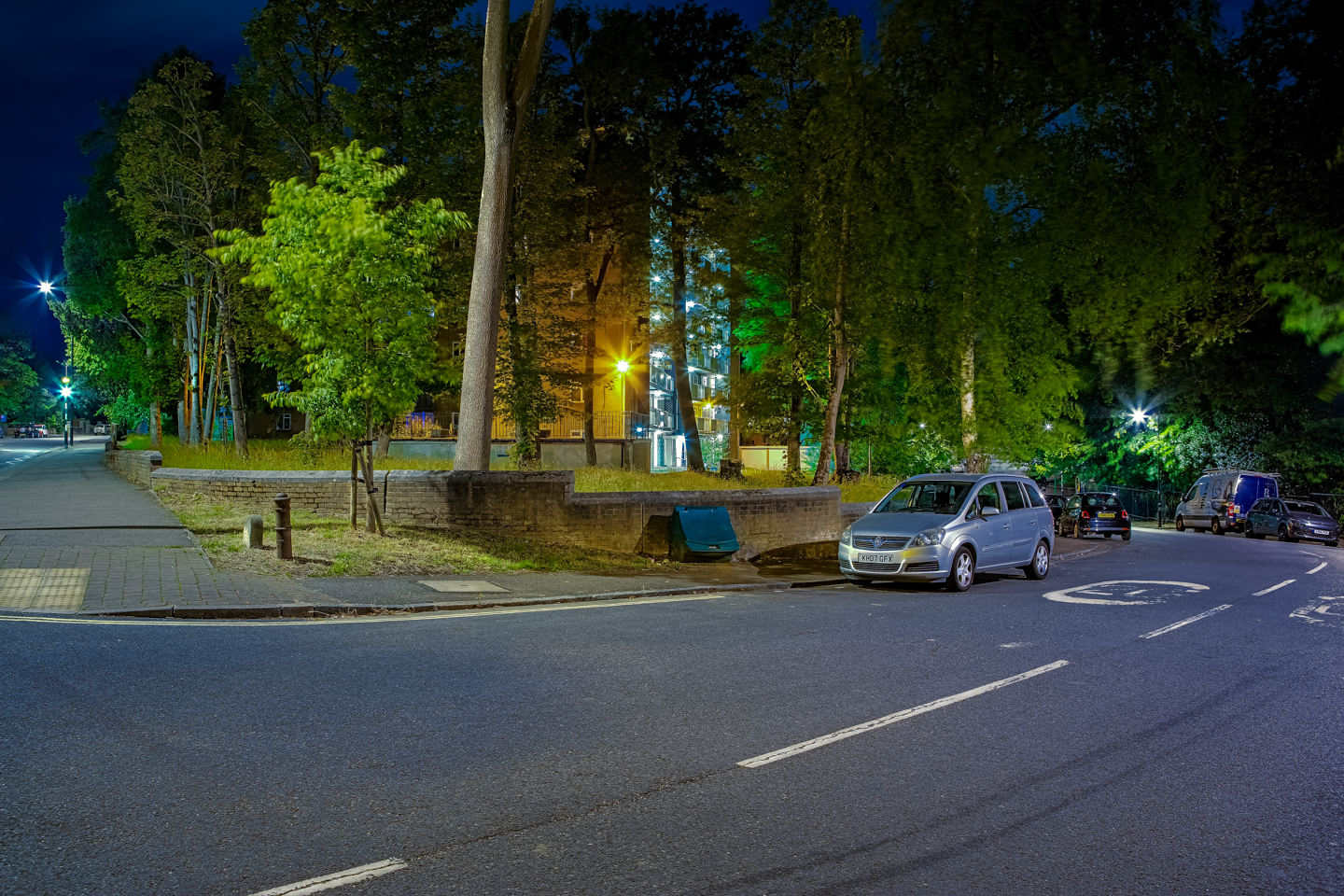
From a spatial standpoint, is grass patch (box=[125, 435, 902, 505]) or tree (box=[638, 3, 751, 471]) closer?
grass patch (box=[125, 435, 902, 505])

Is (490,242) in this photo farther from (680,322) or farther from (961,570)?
(680,322)

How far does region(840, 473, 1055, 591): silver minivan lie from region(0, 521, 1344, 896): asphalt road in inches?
157

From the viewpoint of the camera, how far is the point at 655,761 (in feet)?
17.6

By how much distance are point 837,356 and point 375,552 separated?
13657mm

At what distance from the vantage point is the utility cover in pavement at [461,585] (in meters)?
12.0

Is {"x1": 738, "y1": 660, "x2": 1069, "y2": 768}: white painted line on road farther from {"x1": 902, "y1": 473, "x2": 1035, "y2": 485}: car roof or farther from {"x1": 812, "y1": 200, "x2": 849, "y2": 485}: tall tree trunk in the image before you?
{"x1": 812, "y1": 200, "x2": 849, "y2": 485}: tall tree trunk

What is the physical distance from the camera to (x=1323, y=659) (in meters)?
8.76

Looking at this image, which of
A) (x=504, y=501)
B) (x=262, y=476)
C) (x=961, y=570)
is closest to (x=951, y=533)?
(x=961, y=570)

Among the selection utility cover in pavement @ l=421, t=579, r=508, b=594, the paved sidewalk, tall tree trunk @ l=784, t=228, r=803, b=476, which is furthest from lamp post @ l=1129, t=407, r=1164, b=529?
utility cover in pavement @ l=421, t=579, r=508, b=594

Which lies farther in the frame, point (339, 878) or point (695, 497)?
point (695, 497)

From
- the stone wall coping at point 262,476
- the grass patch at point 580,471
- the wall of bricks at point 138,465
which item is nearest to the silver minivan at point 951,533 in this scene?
the grass patch at point 580,471

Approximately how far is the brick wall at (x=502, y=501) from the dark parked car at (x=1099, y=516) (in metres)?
15.3

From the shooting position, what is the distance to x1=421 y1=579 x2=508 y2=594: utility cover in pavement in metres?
12.0

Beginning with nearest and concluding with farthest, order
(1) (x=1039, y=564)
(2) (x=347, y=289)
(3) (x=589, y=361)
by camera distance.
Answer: (2) (x=347, y=289) → (1) (x=1039, y=564) → (3) (x=589, y=361)
